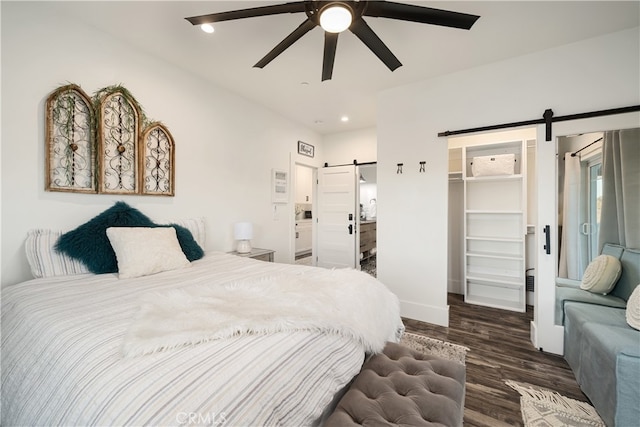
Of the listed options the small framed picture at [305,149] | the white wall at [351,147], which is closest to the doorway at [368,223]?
the white wall at [351,147]

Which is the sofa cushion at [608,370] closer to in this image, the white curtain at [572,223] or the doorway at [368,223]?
the white curtain at [572,223]

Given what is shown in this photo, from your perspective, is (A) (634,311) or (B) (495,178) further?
(B) (495,178)

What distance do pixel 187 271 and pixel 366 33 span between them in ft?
6.81

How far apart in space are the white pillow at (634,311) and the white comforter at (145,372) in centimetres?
183

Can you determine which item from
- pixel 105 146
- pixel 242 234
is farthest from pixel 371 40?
pixel 242 234

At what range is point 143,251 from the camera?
195cm

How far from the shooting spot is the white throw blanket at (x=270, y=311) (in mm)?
940

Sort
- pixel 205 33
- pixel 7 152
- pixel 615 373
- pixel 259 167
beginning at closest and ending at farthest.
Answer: pixel 615 373, pixel 7 152, pixel 205 33, pixel 259 167

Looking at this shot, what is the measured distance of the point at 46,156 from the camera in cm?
188

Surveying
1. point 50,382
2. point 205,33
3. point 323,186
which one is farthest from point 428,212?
point 50,382

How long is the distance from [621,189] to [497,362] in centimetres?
172

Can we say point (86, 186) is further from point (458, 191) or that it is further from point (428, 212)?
point (458, 191)

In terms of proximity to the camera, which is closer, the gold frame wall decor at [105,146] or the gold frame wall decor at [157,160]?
the gold frame wall decor at [105,146]

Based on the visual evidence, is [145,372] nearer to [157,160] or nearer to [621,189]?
[157,160]
